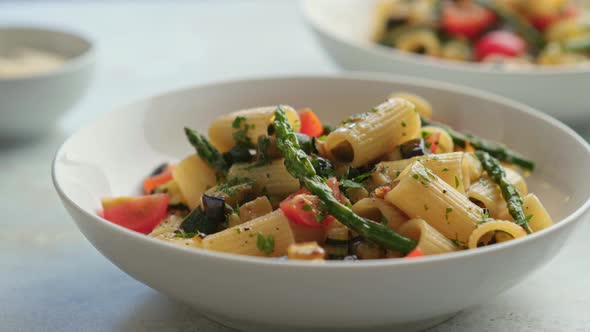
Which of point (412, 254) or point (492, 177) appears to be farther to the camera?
point (492, 177)

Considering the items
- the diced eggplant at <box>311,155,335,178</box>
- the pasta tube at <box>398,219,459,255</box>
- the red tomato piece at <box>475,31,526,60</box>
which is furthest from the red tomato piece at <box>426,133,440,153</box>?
the red tomato piece at <box>475,31,526,60</box>

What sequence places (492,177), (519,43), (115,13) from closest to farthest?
(492,177)
(519,43)
(115,13)

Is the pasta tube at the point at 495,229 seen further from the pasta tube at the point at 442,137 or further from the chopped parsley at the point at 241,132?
the chopped parsley at the point at 241,132

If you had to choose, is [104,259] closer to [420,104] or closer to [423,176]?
[423,176]

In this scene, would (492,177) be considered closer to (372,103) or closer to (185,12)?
(372,103)

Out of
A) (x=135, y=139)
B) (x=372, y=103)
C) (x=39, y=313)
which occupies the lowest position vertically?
(x=39, y=313)

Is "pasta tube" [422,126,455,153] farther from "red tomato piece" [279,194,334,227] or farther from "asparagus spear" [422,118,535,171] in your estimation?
"red tomato piece" [279,194,334,227]

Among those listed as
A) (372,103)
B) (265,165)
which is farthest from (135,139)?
(372,103)
